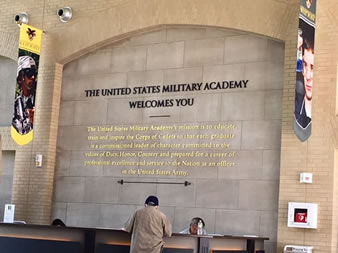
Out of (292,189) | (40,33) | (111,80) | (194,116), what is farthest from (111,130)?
(292,189)

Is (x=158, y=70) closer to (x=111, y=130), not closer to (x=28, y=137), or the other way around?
(x=111, y=130)

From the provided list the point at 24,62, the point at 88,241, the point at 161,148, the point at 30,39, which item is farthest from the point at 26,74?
the point at 88,241

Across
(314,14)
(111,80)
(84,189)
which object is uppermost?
(314,14)

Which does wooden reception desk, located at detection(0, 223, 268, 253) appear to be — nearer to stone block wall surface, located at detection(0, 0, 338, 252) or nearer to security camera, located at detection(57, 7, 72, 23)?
stone block wall surface, located at detection(0, 0, 338, 252)

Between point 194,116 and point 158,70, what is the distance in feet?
4.46

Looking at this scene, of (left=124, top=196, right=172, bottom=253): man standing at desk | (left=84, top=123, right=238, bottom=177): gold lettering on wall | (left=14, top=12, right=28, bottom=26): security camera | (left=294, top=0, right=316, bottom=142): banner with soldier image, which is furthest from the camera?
(left=14, top=12, right=28, bottom=26): security camera

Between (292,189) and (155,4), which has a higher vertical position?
(155,4)

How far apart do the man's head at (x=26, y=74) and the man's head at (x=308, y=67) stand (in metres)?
6.37

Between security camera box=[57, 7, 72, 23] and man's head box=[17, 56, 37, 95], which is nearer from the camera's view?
man's head box=[17, 56, 37, 95]

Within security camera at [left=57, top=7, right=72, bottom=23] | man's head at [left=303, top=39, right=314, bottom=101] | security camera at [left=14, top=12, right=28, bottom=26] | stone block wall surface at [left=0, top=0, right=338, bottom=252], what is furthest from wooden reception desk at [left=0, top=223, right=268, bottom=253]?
security camera at [left=14, top=12, right=28, bottom=26]

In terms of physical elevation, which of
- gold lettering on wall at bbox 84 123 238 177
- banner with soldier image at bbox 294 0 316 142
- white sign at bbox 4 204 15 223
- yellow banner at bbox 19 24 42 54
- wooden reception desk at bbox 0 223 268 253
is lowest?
wooden reception desk at bbox 0 223 268 253

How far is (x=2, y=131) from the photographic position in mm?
15578

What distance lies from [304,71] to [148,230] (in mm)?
3869

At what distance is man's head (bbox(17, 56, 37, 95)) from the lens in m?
14.6
